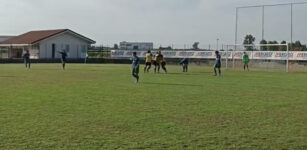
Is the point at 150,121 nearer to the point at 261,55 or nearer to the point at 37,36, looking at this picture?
the point at 261,55

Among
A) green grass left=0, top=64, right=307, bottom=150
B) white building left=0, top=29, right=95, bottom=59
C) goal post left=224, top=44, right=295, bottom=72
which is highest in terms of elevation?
white building left=0, top=29, right=95, bottom=59

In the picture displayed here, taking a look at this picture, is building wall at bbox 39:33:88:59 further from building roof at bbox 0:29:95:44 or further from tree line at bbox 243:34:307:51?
tree line at bbox 243:34:307:51

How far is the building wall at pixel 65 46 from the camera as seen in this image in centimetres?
6262

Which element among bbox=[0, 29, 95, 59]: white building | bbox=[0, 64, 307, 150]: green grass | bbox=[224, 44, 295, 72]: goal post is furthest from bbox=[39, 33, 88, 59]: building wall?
bbox=[0, 64, 307, 150]: green grass

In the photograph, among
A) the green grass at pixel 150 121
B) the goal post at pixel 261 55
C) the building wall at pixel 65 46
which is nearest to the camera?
the green grass at pixel 150 121

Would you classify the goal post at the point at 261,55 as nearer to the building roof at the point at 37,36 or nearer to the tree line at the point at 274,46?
the tree line at the point at 274,46

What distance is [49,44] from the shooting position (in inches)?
2484

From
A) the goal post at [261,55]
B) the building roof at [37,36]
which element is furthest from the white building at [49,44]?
the goal post at [261,55]

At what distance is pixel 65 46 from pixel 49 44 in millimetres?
2590

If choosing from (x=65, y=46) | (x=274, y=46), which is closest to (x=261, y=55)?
(x=274, y=46)

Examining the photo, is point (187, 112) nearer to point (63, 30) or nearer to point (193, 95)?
point (193, 95)

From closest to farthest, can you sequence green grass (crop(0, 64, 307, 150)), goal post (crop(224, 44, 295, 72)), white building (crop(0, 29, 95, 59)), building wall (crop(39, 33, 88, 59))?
1. green grass (crop(0, 64, 307, 150))
2. goal post (crop(224, 44, 295, 72))
3. white building (crop(0, 29, 95, 59))
4. building wall (crop(39, 33, 88, 59))

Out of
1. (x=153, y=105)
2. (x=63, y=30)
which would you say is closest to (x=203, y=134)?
(x=153, y=105)

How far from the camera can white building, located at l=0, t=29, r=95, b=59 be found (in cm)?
6247
